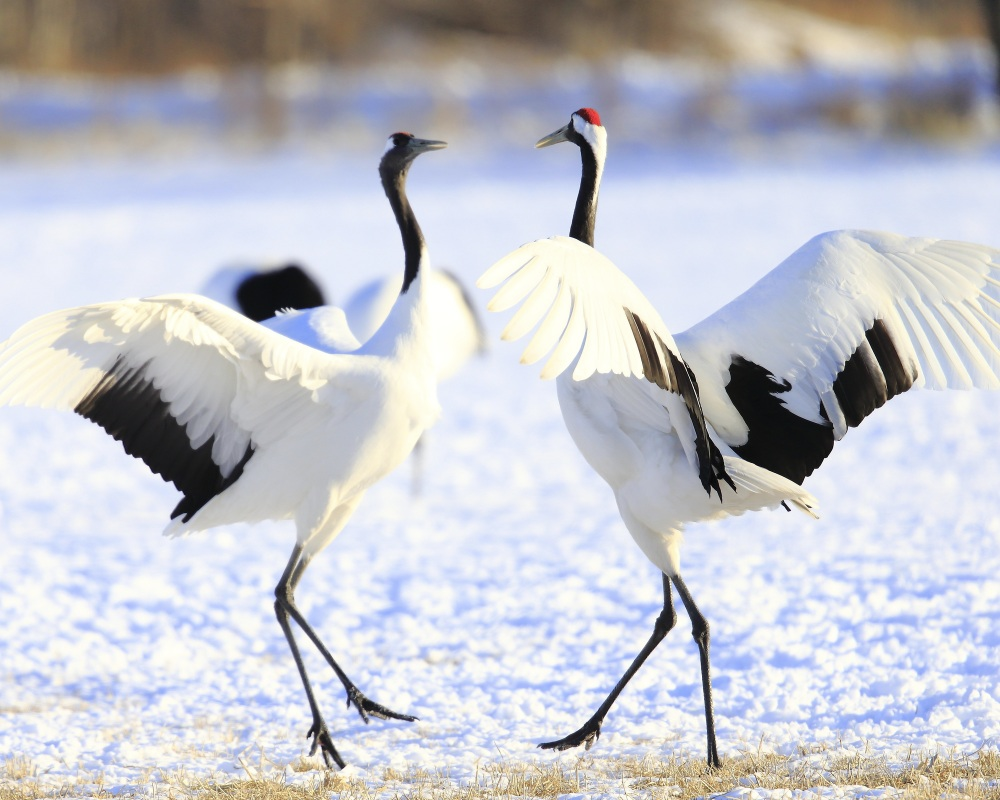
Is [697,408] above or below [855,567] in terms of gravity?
above

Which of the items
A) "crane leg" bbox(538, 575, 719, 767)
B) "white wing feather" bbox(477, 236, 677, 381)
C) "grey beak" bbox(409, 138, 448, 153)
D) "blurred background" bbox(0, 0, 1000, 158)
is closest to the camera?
"white wing feather" bbox(477, 236, 677, 381)

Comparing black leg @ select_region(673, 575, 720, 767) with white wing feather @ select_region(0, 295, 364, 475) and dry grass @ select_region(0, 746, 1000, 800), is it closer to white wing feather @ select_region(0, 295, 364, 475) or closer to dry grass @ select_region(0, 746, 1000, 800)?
dry grass @ select_region(0, 746, 1000, 800)

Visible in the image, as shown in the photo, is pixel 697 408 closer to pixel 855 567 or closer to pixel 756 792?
pixel 756 792

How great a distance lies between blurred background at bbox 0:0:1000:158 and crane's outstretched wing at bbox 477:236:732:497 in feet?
65.6

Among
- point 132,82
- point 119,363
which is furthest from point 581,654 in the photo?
point 132,82

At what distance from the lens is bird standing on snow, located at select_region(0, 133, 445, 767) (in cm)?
399

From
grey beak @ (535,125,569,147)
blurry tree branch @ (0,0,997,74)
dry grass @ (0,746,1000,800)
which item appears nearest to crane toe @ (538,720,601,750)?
dry grass @ (0,746,1000,800)

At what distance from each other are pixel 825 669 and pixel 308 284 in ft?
14.7

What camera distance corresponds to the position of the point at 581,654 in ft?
16.6

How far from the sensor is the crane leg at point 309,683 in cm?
414

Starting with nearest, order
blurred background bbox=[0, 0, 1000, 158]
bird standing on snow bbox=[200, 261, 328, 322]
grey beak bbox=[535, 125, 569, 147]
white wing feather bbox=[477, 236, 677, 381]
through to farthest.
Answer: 1. white wing feather bbox=[477, 236, 677, 381]
2. grey beak bbox=[535, 125, 569, 147]
3. bird standing on snow bbox=[200, 261, 328, 322]
4. blurred background bbox=[0, 0, 1000, 158]

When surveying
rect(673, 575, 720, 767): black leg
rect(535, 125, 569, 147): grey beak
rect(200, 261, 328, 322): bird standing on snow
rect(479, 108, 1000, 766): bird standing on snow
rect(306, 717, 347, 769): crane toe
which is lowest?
rect(306, 717, 347, 769): crane toe

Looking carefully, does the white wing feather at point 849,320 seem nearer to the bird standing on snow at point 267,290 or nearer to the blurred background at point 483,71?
the bird standing on snow at point 267,290

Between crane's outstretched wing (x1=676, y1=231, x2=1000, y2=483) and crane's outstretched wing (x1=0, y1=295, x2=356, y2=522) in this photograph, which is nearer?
crane's outstretched wing (x1=0, y1=295, x2=356, y2=522)
